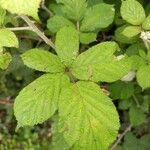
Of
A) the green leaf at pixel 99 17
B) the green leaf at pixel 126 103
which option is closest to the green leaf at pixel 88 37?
the green leaf at pixel 99 17

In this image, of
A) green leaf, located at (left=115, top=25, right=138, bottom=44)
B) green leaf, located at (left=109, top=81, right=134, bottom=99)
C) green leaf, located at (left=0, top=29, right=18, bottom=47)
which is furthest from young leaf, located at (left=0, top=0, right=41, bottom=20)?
green leaf, located at (left=109, top=81, right=134, bottom=99)

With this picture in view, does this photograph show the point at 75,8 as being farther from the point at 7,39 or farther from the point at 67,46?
the point at 7,39

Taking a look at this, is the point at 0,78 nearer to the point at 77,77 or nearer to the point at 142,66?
the point at 142,66

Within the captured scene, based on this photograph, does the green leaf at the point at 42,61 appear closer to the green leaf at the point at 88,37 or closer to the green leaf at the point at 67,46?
the green leaf at the point at 67,46

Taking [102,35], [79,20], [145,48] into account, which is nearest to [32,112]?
[79,20]

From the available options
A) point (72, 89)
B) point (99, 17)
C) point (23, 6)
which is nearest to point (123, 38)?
point (99, 17)
